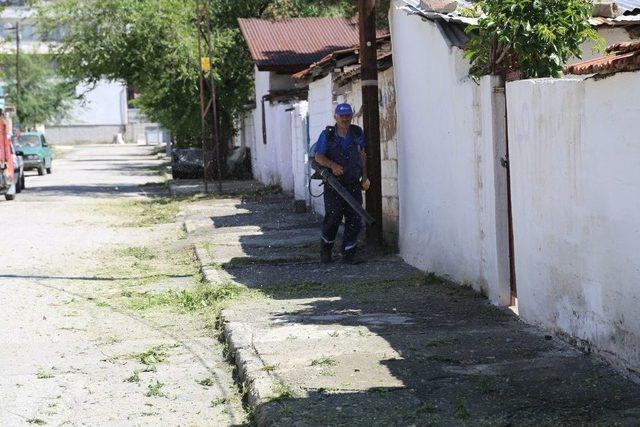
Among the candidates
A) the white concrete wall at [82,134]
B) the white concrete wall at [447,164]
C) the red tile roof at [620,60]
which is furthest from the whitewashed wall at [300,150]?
the white concrete wall at [82,134]

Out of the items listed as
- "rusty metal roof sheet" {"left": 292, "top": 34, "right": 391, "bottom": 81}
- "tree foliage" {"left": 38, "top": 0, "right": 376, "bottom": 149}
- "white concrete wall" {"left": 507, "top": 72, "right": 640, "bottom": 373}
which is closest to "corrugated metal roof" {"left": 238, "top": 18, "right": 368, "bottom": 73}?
"tree foliage" {"left": 38, "top": 0, "right": 376, "bottom": 149}

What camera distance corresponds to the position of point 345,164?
12781mm

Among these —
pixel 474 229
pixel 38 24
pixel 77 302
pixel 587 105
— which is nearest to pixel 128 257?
pixel 77 302

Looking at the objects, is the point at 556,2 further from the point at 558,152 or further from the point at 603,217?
the point at 603,217

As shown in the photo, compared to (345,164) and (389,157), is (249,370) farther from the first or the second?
(389,157)

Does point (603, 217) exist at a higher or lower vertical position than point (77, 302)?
higher

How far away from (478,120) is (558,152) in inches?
79.9

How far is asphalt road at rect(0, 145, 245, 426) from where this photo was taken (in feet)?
22.2

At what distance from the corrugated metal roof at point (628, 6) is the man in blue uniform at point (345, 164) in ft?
10.4

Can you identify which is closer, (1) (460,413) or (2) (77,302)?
(1) (460,413)

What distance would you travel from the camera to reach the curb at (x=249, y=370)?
6578mm

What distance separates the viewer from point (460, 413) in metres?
6.08

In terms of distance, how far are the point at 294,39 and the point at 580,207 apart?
2484 cm

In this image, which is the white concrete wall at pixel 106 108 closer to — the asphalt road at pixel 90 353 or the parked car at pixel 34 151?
the parked car at pixel 34 151
